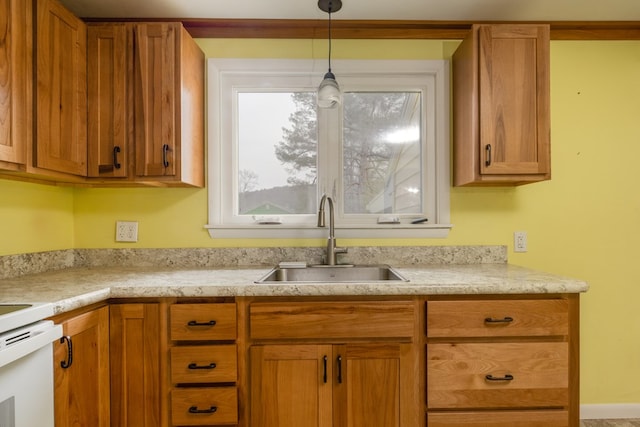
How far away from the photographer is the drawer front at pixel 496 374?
4.66 feet

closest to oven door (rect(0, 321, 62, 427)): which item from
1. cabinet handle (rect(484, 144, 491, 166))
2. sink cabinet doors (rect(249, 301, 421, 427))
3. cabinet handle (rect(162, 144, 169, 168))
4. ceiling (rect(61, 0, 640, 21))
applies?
sink cabinet doors (rect(249, 301, 421, 427))

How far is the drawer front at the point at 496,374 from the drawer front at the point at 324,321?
0.64 feet

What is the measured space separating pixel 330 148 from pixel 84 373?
1.56 meters

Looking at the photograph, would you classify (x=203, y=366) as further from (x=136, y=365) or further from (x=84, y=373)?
(x=84, y=373)

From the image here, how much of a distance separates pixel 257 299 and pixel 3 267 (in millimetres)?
1196

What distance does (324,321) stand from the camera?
1.41 meters

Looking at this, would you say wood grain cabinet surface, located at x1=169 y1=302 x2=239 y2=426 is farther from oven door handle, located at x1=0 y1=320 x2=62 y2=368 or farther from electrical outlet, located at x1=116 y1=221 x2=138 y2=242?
electrical outlet, located at x1=116 y1=221 x2=138 y2=242

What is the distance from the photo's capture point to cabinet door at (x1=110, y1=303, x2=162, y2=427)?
1387 millimetres

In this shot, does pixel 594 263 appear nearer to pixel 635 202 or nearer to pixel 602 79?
pixel 635 202

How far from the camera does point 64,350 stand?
1.18 meters

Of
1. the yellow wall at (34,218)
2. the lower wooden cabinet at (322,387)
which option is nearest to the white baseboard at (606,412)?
the lower wooden cabinet at (322,387)

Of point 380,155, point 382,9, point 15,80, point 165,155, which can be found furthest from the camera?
point 380,155

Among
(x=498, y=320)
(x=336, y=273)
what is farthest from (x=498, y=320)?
(x=336, y=273)

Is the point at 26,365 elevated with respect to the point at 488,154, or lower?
lower
